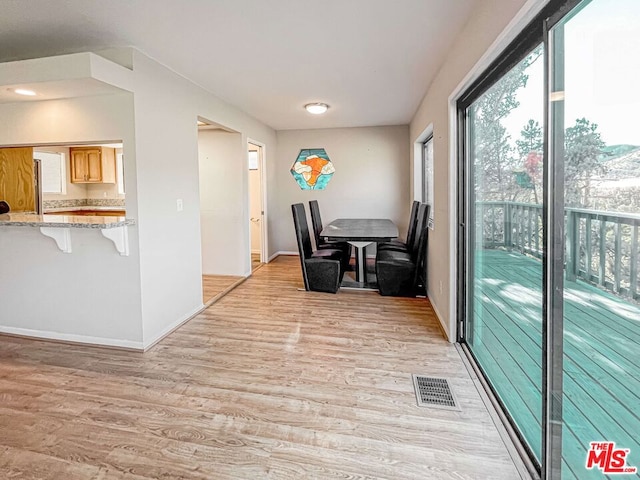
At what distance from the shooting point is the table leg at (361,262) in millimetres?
4562

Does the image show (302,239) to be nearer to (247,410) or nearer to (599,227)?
(247,410)

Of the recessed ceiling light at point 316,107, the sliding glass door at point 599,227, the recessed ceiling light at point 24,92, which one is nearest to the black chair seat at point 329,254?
the recessed ceiling light at point 316,107

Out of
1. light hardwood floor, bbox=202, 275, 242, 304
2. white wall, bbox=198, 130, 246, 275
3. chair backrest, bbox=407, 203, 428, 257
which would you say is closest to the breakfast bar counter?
light hardwood floor, bbox=202, 275, 242, 304

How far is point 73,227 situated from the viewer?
106 inches

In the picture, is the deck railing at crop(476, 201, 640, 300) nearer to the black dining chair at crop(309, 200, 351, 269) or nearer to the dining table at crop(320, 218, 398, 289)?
the dining table at crop(320, 218, 398, 289)

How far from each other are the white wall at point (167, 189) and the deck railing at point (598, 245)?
273 cm

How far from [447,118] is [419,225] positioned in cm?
178

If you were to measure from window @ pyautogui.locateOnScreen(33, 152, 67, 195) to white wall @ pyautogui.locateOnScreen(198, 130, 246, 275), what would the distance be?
127 inches

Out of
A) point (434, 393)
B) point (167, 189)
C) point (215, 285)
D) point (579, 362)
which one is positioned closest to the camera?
point (579, 362)

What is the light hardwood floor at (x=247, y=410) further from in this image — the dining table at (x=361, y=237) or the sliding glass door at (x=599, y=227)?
the dining table at (x=361, y=237)

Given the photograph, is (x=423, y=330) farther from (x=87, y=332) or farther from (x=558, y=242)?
(x=87, y=332)

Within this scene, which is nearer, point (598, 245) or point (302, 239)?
point (598, 245)

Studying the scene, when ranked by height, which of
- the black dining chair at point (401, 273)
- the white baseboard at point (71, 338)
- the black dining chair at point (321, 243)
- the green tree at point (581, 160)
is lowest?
the white baseboard at point (71, 338)

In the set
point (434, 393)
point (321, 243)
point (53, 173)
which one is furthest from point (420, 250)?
point (53, 173)
